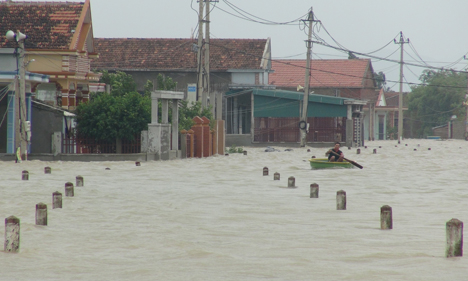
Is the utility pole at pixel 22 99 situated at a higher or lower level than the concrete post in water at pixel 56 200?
higher

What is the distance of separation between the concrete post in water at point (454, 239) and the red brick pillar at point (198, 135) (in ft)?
87.4

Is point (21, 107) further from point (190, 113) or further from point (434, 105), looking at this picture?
point (434, 105)

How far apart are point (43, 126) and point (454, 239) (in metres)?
25.4

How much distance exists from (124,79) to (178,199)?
2679 centimetres

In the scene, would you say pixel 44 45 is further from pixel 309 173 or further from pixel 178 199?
pixel 178 199

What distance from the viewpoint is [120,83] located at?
39250mm

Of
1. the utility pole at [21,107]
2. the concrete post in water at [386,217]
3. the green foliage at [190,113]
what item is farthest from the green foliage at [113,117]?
the concrete post in water at [386,217]

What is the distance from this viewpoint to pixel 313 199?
15961 millimetres

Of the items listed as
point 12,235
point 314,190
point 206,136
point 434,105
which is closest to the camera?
point 12,235

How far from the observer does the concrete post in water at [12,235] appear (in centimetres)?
912

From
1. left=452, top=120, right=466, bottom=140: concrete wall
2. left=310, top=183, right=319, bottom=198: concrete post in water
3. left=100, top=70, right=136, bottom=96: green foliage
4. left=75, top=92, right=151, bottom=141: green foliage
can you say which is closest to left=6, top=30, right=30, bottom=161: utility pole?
left=75, top=92, right=151, bottom=141: green foliage

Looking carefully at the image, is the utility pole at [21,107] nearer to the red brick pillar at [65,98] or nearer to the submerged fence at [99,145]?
the submerged fence at [99,145]

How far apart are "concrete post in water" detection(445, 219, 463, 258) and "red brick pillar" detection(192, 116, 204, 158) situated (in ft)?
87.4

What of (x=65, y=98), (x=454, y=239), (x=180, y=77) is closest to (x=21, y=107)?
(x=65, y=98)
